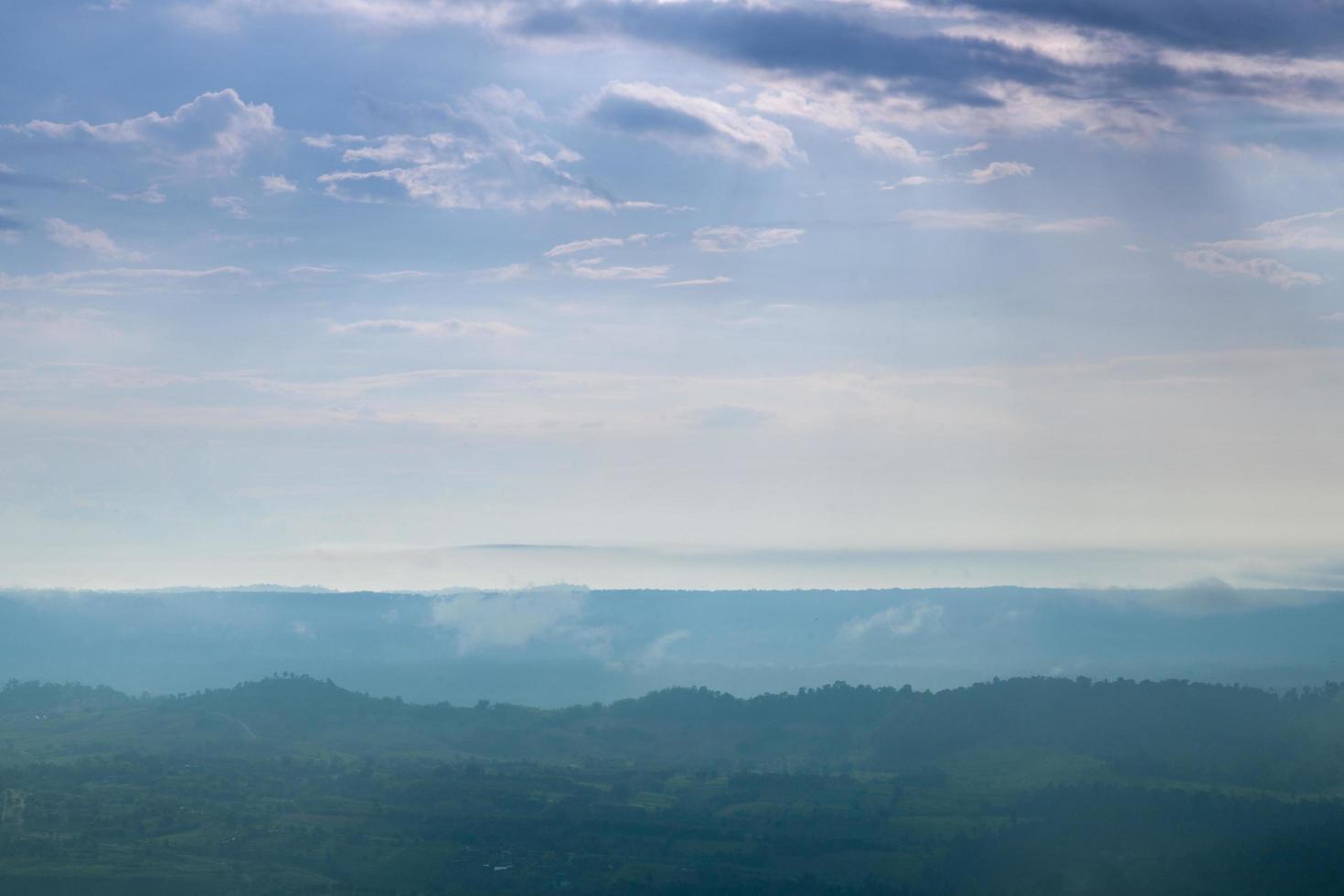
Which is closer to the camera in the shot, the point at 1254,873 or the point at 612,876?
the point at 1254,873

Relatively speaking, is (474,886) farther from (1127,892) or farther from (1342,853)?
(1342,853)

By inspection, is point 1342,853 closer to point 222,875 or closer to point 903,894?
point 903,894

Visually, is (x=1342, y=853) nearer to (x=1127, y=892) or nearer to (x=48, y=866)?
(x=1127, y=892)

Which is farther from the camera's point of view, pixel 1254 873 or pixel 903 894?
pixel 903 894

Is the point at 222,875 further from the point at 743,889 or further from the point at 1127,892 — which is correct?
the point at 1127,892

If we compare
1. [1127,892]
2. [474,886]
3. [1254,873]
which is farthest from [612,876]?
[1254,873]

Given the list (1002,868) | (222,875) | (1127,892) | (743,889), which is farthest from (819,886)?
(222,875)

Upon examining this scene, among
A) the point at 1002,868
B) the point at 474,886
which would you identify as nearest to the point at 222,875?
the point at 474,886

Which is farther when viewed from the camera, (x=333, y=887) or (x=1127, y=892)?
(x=333, y=887)
